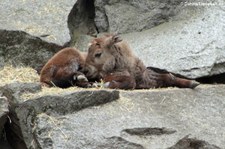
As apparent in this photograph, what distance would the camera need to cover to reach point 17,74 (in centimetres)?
830

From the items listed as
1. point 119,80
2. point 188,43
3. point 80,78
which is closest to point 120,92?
point 119,80

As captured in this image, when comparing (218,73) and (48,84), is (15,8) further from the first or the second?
(218,73)

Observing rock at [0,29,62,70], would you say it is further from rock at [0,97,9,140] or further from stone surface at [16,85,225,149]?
rock at [0,97,9,140]

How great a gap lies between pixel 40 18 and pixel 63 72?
6.29 feet

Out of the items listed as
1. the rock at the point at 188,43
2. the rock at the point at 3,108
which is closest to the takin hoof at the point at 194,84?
the rock at the point at 188,43

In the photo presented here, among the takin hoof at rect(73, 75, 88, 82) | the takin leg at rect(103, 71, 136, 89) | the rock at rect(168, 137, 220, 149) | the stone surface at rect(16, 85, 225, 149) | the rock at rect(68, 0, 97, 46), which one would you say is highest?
the rock at rect(68, 0, 97, 46)

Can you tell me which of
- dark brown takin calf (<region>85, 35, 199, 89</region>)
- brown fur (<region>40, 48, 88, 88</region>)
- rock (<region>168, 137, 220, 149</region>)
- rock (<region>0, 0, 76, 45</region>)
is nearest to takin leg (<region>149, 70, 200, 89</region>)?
dark brown takin calf (<region>85, 35, 199, 89</region>)

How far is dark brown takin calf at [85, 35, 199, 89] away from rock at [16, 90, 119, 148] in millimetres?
1143

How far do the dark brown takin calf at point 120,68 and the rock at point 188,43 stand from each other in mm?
503

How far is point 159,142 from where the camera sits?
22.6 feet

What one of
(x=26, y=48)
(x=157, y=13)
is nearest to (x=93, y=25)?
(x=157, y=13)

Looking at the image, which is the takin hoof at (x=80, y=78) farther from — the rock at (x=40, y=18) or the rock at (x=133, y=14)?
the rock at (x=133, y=14)

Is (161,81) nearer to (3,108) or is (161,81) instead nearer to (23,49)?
(23,49)

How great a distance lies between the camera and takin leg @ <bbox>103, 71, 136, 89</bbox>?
8.02 meters
